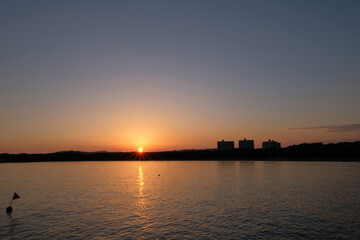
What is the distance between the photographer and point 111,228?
34188 millimetres

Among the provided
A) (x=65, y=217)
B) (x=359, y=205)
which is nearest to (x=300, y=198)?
(x=359, y=205)

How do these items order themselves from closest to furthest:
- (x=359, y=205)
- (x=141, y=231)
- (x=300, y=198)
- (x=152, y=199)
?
(x=141, y=231) < (x=359, y=205) < (x=300, y=198) < (x=152, y=199)

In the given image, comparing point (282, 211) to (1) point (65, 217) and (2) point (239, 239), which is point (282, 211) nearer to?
(2) point (239, 239)

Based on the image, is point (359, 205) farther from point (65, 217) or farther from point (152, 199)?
point (65, 217)

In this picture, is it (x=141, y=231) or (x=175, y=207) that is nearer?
(x=141, y=231)

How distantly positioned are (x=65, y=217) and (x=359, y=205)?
1759 inches

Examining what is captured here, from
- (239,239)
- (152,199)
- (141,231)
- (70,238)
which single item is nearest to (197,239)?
(239,239)

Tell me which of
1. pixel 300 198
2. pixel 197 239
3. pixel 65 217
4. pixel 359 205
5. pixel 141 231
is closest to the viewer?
pixel 197 239

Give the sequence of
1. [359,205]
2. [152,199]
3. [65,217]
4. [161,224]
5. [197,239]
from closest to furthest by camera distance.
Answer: [197,239] < [161,224] < [65,217] < [359,205] < [152,199]

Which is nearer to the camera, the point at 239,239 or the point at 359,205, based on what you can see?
the point at 239,239

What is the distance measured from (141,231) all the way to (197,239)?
24.1 ft

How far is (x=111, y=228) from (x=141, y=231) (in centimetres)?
401

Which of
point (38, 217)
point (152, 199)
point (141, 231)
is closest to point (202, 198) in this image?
point (152, 199)

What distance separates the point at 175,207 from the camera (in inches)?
1857
